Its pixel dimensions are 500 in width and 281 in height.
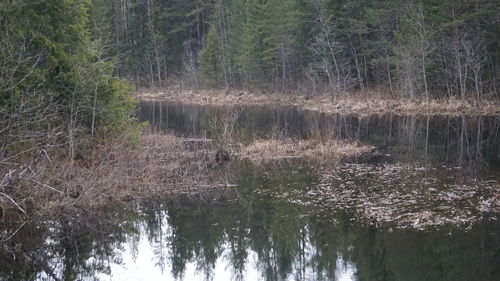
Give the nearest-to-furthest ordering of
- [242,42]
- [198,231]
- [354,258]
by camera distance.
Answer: [354,258]
[198,231]
[242,42]

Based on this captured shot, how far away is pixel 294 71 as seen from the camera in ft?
182

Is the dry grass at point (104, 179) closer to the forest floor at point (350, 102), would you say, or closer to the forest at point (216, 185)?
the forest at point (216, 185)

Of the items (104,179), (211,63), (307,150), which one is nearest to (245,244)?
(104,179)

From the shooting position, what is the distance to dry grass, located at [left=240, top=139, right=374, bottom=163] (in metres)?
21.7

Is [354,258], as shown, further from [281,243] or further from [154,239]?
[154,239]

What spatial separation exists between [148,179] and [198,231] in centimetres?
406

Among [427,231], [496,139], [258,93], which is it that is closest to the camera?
[427,231]

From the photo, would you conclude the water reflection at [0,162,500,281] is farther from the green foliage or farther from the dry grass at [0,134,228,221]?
the green foliage

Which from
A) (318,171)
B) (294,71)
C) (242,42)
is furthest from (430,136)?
(242,42)

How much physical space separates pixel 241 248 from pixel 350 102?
100ft

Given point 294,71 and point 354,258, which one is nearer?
point 354,258

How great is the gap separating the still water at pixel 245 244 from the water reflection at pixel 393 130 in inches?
168

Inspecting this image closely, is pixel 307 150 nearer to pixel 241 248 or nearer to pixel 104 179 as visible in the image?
pixel 104 179

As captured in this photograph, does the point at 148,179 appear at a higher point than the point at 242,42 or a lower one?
lower
